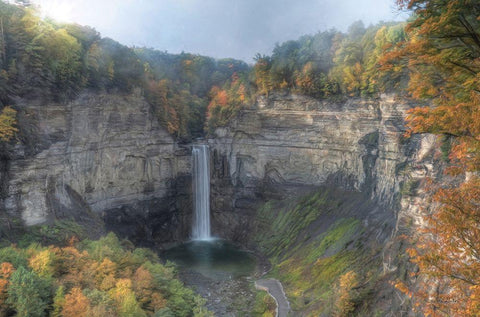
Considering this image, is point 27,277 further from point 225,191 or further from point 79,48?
point 225,191

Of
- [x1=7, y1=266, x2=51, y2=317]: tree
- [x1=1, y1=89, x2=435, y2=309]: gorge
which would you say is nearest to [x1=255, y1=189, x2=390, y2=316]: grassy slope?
[x1=1, y1=89, x2=435, y2=309]: gorge

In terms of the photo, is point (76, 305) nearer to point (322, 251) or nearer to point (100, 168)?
point (322, 251)

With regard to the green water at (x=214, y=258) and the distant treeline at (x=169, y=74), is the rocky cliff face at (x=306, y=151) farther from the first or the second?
the green water at (x=214, y=258)

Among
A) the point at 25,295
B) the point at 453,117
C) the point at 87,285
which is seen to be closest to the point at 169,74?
the point at 87,285

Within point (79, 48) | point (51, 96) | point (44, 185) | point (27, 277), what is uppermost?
point (79, 48)

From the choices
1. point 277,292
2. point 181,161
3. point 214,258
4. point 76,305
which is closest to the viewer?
point 76,305

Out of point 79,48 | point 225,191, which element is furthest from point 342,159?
point 79,48
